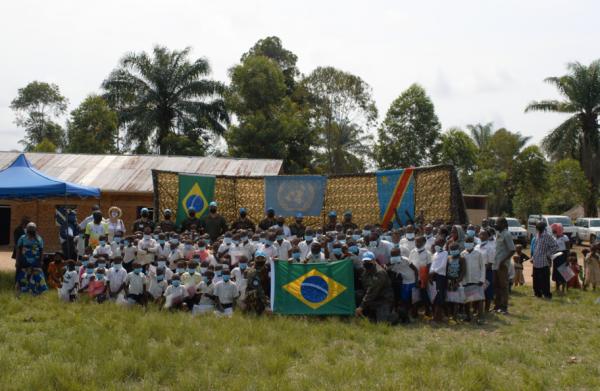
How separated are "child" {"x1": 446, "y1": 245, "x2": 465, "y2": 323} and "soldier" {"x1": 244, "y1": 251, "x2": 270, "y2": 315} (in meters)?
3.27

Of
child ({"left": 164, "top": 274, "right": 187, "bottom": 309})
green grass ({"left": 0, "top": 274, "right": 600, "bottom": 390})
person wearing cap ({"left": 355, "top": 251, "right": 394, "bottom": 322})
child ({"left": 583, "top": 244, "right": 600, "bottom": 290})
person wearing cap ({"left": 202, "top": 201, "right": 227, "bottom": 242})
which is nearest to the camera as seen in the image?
green grass ({"left": 0, "top": 274, "right": 600, "bottom": 390})

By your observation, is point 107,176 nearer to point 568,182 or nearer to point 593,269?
point 593,269

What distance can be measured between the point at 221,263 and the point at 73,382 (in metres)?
5.44

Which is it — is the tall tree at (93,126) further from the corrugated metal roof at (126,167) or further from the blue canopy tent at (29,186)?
the blue canopy tent at (29,186)

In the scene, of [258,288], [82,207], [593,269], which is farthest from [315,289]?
[82,207]

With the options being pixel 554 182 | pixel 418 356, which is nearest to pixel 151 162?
pixel 418 356

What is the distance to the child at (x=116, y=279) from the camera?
38.3 ft

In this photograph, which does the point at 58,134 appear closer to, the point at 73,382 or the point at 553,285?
the point at 553,285

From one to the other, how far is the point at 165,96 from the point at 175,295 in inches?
1095

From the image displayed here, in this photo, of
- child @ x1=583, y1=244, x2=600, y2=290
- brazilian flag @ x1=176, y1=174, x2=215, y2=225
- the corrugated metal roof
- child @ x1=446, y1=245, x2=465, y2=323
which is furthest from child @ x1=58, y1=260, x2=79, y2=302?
the corrugated metal roof

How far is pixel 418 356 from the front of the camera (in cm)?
808

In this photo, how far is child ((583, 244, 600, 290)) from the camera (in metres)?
15.3

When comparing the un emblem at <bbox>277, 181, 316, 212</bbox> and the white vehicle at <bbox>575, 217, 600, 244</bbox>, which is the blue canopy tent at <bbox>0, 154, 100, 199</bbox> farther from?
the white vehicle at <bbox>575, 217, 600, 244</bbox>

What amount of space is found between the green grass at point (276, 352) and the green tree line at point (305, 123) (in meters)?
23.1
